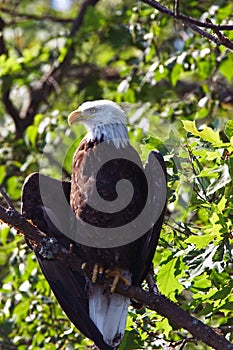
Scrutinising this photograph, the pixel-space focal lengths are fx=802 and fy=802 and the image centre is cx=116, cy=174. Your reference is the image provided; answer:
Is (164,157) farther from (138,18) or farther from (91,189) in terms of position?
(138,18)

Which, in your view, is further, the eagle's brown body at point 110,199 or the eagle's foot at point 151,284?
the eagle's brown body at point 110,199

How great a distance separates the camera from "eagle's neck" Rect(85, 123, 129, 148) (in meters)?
4.96

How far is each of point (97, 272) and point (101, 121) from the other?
985mm

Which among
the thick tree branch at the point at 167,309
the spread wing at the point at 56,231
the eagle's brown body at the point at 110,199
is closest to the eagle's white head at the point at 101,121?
the eagle's brown body at the point at 110,199

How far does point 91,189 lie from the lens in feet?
15.1

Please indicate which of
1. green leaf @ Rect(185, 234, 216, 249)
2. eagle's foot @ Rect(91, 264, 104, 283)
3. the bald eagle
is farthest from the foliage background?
eagle's foot @ Rect(91, 264, 104, 283)

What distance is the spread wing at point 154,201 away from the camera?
14.4ft

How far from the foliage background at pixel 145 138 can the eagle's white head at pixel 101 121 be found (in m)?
0.45

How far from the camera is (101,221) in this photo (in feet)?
15.0

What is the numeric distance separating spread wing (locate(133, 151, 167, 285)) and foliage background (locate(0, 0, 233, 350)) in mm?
66

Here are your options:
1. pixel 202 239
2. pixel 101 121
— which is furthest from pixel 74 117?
pixel 202 239

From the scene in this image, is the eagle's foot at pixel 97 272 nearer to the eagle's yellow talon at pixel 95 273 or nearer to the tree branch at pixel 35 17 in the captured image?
the eagle's yellow talon at pixel 95 273

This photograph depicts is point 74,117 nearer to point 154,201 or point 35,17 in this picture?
point 154,201

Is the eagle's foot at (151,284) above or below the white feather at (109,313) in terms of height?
above
